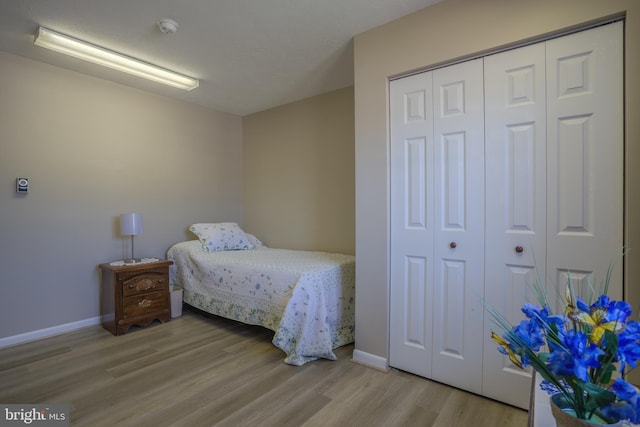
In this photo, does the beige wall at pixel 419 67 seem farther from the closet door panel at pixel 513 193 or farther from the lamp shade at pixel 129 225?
the lamp shade at pixel 129 225

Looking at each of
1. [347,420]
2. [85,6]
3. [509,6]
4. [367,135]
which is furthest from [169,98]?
[347,420]

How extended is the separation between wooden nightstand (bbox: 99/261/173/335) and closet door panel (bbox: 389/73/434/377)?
2.35 m

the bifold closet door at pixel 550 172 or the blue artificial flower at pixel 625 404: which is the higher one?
the bifold closet door at pixel 550 172

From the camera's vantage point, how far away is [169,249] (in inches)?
146

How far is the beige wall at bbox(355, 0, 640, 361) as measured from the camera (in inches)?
58.2

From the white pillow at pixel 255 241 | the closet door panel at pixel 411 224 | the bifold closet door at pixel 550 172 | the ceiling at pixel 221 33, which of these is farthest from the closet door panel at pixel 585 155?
the white pillow at pixel 255 241

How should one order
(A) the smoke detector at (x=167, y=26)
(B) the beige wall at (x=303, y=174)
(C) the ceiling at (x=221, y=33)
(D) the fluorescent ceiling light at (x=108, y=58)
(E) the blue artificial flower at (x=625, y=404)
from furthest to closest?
(B) the beige wall at (x=303, y=174)
(D) the fluorescent ceiling light at (x=108, y=58)
(A) the smoke detector at (x=167, y=26)
(C) the ceiling at (x=221, y=33)
(E) the blue artificial flower at (x=625, y=404)

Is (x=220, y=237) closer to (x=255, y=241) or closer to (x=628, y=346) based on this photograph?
(x=255, y=241)

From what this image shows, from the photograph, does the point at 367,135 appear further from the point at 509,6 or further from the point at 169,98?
the point at 169,98

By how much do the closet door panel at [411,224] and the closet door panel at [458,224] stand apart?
0.05 metres

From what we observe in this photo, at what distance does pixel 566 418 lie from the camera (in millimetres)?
615

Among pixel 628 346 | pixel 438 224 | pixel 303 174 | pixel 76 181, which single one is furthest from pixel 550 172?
pixel 76 181

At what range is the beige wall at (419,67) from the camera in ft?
4.85

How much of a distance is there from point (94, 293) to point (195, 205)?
141 centimetres
